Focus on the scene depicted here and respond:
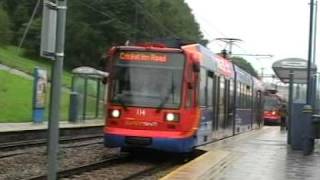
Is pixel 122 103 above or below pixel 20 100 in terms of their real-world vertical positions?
below

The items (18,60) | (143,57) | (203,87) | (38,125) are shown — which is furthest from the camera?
(18,60)

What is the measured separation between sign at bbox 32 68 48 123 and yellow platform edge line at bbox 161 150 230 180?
45.1 feet

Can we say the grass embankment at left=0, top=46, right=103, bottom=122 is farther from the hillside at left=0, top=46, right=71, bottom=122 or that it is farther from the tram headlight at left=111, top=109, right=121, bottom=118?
the tram headlight at left=111, top=109, right=121, bottom=118

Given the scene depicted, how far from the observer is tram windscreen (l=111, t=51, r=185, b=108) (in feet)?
56.9

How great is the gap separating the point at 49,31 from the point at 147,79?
10.6 m

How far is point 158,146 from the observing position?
17125mm

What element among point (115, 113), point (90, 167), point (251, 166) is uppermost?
point (115, 113)

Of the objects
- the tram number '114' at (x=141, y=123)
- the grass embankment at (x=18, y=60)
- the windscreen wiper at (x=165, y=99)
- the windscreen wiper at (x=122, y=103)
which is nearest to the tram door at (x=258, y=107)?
the windscreen wiper at (x=165, y=99)

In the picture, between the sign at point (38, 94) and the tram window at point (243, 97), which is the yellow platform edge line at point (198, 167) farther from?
the sign at point (38, 94)

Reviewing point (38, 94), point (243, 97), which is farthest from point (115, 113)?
point (243, 97)

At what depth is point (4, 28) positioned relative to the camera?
9050 cm

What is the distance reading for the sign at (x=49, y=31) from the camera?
6.92 m

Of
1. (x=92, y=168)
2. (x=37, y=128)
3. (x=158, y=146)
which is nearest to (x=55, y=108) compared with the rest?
(x=92, y=168)

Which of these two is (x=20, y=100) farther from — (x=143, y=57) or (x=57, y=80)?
(x=57, y=80)
